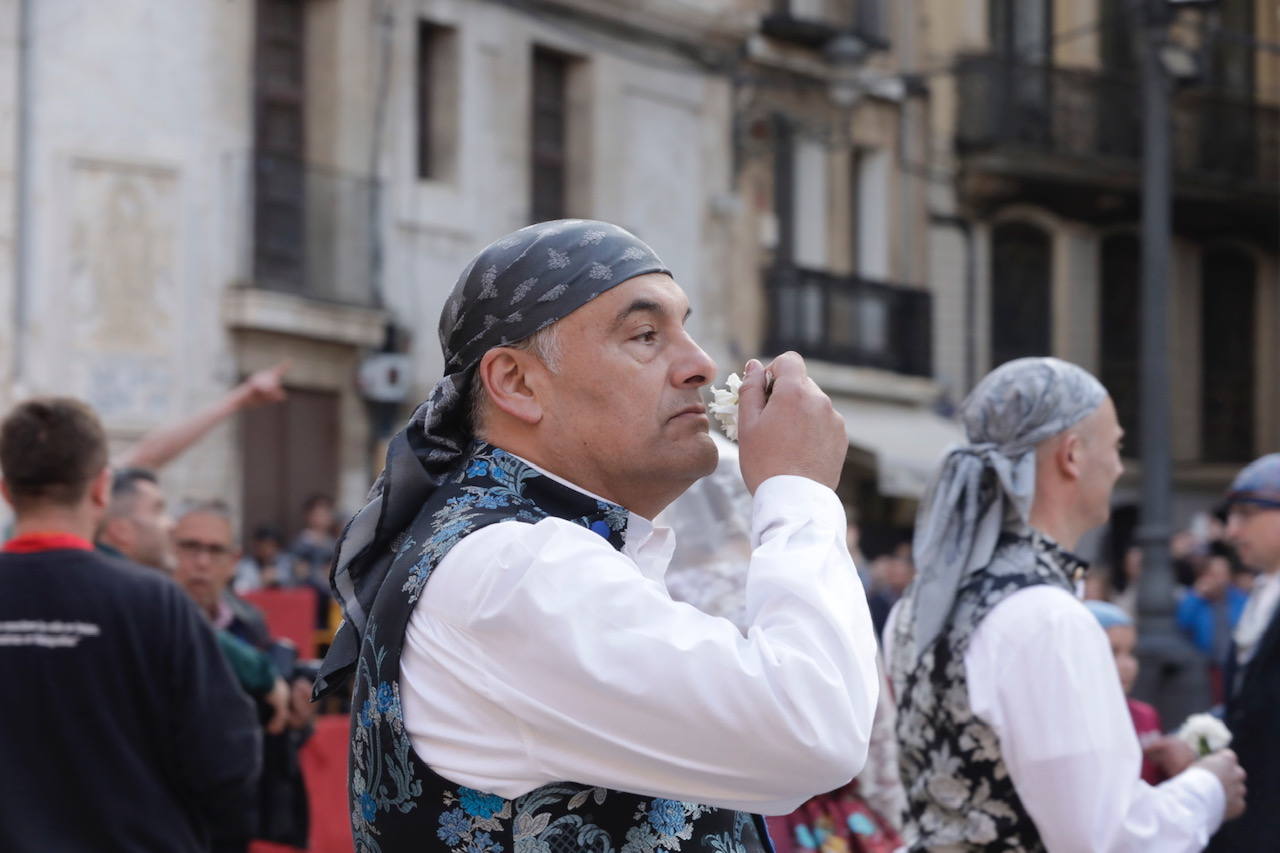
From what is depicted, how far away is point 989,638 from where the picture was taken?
13.0 ft

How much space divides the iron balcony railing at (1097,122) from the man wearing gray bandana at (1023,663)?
70.3ft

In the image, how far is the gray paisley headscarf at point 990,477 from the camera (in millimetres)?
4141

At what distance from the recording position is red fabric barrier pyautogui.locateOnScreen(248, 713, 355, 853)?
754 centimetres

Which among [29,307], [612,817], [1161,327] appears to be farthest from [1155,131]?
[612,817]

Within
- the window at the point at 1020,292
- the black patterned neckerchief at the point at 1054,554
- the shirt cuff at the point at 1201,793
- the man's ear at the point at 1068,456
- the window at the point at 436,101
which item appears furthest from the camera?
the window at the point at 1020,292

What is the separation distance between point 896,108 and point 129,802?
21.6 m

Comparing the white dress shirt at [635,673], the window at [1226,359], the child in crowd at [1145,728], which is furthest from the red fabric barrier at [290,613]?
the window at [1226,359]

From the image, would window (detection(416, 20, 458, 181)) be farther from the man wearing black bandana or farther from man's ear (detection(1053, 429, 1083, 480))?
the man wearing black bandana

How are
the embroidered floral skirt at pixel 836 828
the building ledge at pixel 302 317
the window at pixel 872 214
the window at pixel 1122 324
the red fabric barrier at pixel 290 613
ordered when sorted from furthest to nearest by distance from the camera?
the window at pixel 1122 324 < the window at pixel 872 214 < the building ledge at pixel 302 317 < the red fabric barrier at pixel 290 613 < the embroidered floral skirt at pixel 836 828

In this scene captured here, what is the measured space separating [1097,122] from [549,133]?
9439 millimetres

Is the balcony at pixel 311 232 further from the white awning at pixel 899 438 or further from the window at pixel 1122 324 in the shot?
the window at pixel 1122 324

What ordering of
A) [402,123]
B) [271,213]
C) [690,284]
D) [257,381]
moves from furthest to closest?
1. [690,284]
2. [402,123]
3. [271,213]
4. [257,381]

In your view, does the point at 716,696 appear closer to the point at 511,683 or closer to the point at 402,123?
the point at 511,683

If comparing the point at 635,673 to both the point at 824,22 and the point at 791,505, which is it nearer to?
the point at 791,505
